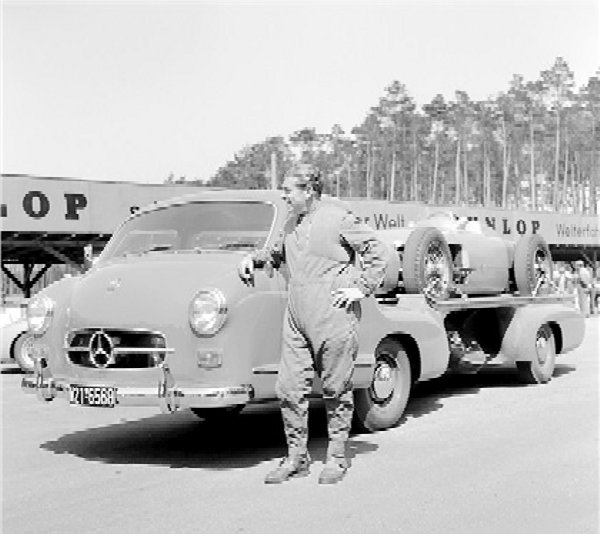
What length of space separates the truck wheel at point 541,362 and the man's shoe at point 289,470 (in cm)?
473

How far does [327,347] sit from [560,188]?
89245 millimetres

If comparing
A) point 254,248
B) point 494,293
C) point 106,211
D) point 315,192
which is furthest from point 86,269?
point 106,211


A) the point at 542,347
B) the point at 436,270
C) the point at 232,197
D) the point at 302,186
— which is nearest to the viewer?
the point at 302,186

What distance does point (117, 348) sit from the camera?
6.23m

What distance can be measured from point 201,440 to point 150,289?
1.53 metres

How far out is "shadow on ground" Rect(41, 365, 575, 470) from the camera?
6.46 metres

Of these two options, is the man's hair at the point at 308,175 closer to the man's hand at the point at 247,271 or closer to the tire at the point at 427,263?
the man's hand at the point at 247,271

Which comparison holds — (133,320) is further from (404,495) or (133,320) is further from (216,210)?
(404,495)

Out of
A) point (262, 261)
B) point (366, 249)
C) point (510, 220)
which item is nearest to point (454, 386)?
point (262, 261)

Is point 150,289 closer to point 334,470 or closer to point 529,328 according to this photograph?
point 334,470

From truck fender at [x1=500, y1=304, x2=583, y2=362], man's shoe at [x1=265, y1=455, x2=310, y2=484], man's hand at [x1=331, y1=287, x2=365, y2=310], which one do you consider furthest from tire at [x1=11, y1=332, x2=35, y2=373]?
man's hand at [x1=331, y1=287, x2=365, y2=310]

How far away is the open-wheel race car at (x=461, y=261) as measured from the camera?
28.8 feet

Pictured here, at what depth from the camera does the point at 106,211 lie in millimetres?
24781

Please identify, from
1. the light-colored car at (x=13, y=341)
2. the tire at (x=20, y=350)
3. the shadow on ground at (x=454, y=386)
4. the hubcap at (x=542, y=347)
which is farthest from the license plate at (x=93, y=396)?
the light-colored car at (x=13, y=341)
